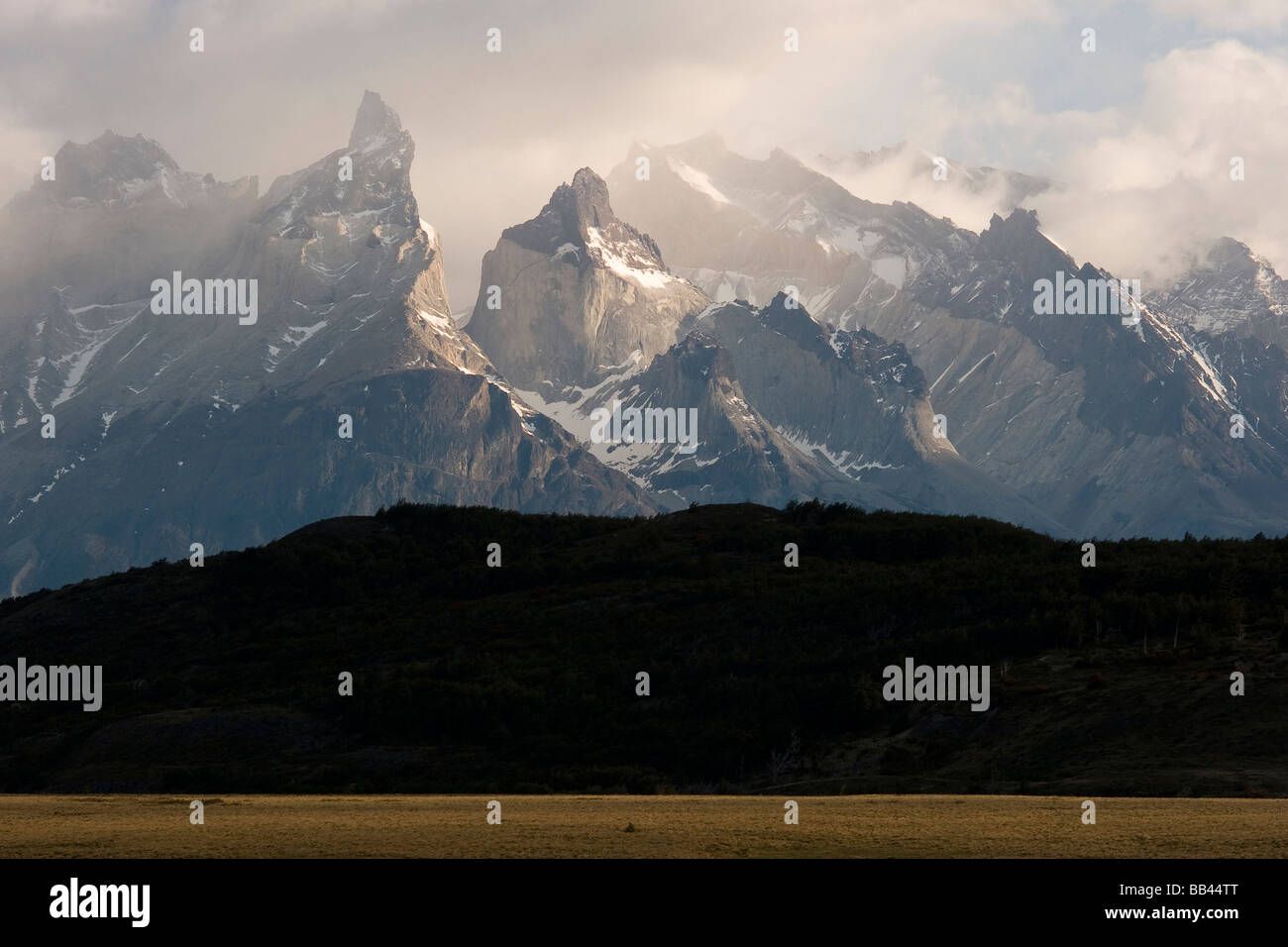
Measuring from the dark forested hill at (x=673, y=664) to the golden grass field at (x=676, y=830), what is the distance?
12411mm

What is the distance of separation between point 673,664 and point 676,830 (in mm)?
56159

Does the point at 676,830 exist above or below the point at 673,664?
below

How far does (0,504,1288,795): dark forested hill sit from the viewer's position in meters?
71.6

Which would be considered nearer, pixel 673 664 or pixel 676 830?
pixel 676 830

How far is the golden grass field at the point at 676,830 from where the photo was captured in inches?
1433

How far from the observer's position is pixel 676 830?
41.2 m

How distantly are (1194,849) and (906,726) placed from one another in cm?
4516

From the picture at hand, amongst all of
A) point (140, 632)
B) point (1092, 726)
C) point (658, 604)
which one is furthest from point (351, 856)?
point (140, 632)

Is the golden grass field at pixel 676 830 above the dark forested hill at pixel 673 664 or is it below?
below

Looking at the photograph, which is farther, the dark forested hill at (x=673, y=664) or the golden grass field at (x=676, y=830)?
the dark forested hill at (x=673, y=664)

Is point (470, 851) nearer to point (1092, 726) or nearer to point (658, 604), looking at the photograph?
point (1092, 726)

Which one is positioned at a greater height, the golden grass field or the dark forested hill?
the dark forested hill

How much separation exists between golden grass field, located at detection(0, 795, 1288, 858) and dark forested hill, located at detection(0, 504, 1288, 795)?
12411 millimetres

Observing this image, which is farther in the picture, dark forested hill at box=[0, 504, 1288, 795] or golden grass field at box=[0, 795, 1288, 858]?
dark forested hill at box=[0, 504, 1288, 795]
